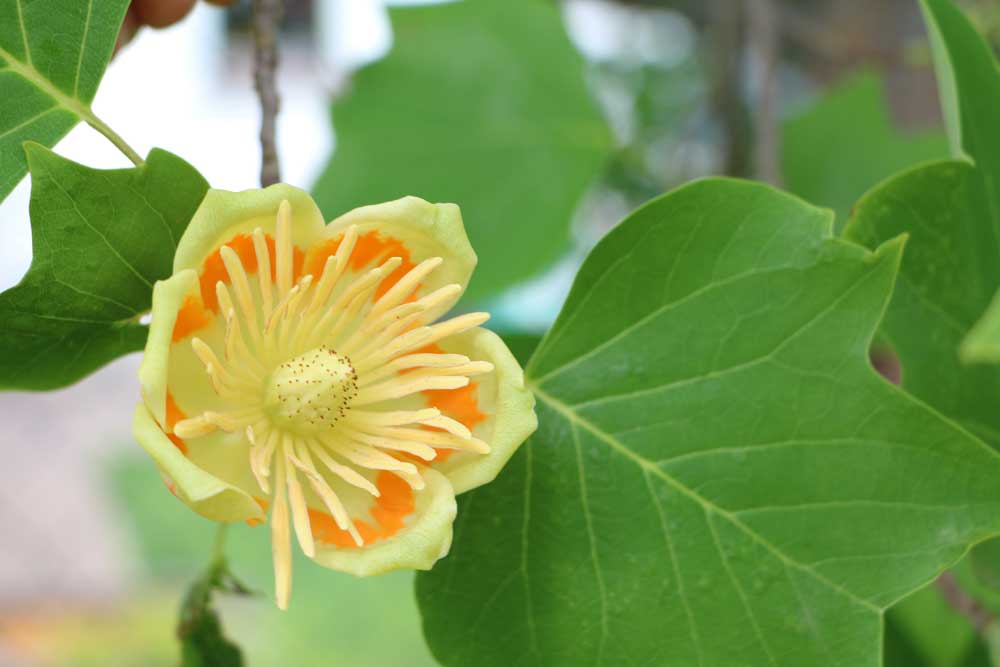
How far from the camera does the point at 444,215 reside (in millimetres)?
446

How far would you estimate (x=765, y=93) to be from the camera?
40.3 inches

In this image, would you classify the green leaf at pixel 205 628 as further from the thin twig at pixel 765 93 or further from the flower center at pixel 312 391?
the thin twig at pixel 765 93

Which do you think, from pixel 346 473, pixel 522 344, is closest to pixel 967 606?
pixel 522 344

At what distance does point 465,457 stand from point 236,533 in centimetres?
266

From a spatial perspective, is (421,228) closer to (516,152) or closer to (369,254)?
(369,254)

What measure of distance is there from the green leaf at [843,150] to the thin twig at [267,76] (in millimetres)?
805

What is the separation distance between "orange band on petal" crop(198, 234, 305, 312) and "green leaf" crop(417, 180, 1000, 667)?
0.49 ft

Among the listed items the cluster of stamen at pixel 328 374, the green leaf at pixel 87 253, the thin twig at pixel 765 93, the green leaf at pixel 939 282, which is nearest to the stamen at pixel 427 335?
the cluster of stamen at pixel 328 374

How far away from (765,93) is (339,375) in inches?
28.4

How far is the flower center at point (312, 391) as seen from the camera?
0.45 metres

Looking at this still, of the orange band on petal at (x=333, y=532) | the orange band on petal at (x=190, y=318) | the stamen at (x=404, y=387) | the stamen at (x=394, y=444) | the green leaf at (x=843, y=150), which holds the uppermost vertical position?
the orange band on petal at (x=190, y=318)

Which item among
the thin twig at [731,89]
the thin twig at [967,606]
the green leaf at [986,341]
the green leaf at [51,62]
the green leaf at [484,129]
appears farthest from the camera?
the thin twig at [731,89]

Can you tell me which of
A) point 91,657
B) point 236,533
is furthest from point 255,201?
point 91,657

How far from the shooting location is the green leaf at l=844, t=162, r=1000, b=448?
0.55 m
